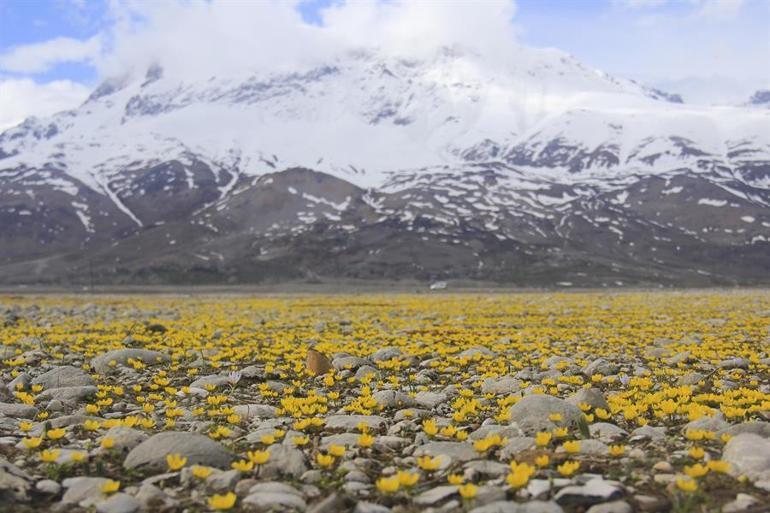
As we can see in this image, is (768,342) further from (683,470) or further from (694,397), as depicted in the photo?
(683,470)

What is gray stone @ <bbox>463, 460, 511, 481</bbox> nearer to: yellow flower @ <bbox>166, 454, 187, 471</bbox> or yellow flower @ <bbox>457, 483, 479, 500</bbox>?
yellow flower @ <bbox>457, 483, 479, 500</bbox>

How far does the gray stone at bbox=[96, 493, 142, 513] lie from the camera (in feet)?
17.5

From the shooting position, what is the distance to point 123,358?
13.6 metres

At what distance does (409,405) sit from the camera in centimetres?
943

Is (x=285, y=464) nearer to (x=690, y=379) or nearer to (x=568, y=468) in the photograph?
(x=568, y=468)

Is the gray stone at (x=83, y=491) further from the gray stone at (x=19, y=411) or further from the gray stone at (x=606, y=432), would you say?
the gray stone at (x=606, y=432)

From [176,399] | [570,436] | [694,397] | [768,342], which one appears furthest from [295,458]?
[768,342]

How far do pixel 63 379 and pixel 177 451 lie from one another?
5537 mm

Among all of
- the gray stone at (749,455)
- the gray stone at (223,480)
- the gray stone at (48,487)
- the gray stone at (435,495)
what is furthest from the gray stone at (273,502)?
the gray stone at (749,455)

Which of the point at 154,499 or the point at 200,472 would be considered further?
the point at 200,472

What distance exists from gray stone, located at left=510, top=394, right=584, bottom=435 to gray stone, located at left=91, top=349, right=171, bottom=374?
26.3ft

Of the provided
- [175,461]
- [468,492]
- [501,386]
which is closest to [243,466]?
[175,461]

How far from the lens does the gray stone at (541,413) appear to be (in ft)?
24.8

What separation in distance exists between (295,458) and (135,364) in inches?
294
